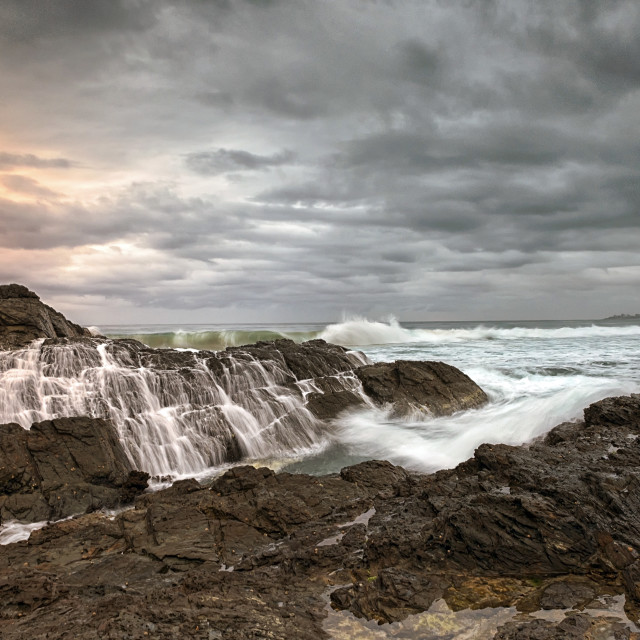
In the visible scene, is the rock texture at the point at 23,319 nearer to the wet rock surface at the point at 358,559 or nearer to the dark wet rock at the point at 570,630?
the wet rock surface at the point at 358,559

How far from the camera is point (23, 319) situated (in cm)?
1337

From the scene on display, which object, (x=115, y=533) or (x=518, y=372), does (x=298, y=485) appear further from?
(x=518, y=372)

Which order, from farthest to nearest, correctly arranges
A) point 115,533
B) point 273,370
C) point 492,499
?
point 273,370 < point 115,533 < point 492,499

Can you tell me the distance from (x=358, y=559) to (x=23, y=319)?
12.2 meters

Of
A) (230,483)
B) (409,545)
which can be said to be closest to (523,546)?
(409,545)

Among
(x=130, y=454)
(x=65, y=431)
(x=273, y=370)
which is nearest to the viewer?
(x=65, y=431)

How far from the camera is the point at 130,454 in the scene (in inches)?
413

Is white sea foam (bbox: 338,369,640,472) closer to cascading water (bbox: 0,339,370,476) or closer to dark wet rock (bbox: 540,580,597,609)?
cascading water (bbox: 0,339,370,476)

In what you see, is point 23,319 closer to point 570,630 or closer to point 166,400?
point 166,400

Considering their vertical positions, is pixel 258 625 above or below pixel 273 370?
below

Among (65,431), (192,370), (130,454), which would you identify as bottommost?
(130,454)

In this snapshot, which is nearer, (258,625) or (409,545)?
(258,625)

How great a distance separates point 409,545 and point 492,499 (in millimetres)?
949

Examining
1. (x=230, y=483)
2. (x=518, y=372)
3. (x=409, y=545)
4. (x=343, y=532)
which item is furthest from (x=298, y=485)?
(x=518, y=372)
